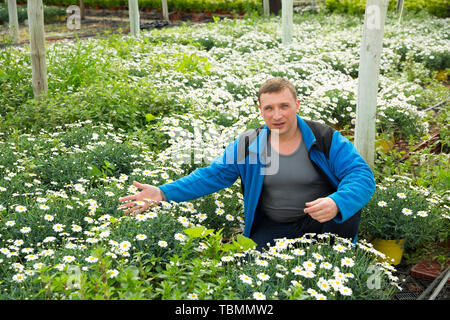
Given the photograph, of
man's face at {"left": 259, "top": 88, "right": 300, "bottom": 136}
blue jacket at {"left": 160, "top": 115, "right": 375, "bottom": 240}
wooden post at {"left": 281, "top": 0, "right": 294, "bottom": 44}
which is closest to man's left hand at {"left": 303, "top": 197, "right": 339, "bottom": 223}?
blue jacket at {"left": 160, "top": 115, "right": 375, "bottom": 240}

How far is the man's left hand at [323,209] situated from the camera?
2.74m

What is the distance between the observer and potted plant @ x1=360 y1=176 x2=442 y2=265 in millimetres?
3404

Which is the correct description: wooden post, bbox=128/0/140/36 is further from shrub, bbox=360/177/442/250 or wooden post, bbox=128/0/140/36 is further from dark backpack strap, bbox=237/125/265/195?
shrub, bbox=360/177/442/250

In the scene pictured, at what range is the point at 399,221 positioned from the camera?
11.3 feet

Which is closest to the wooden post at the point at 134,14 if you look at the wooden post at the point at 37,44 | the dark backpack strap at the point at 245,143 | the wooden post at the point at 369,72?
the wooden post at the point at 37,44

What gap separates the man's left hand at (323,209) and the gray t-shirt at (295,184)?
0.40 meters

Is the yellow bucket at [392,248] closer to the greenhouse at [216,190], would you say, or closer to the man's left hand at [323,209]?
the greenhouse at [216,190]

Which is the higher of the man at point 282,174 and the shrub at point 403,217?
the man at point 282,174

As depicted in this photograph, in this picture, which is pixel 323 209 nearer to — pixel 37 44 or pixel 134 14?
pixel 37 44

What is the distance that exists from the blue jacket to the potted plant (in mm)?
540

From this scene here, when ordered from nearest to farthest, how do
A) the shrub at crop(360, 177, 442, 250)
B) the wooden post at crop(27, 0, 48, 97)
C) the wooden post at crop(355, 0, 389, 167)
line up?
the shrub at crop(360, 177, 442, 250) < the wooden post at crop(355, 0, 389, 167) < the wooden post at crop(27, 0, 48, 97)

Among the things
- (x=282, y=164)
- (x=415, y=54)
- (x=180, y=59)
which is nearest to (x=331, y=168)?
(x=282, y=164)

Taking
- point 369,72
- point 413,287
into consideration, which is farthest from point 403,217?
point 369,72

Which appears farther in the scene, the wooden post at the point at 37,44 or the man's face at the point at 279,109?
the wooden post at the point at 37,44
